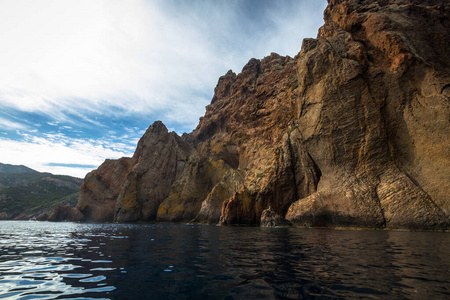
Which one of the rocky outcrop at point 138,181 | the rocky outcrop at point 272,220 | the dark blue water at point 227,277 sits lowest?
the dark blue water at point 227,277

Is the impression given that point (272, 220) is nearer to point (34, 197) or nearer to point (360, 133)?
point (360, 133)

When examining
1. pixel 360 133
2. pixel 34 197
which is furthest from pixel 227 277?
pixel 34 197

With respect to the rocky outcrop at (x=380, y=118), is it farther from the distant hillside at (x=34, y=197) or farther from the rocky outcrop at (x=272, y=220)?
the distant hillside at (x=34, y=197)

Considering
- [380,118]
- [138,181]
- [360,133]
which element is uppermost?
[380,118]

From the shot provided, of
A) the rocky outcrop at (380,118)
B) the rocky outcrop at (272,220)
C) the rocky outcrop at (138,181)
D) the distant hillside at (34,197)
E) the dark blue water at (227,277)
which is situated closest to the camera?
the dark blue water at (227,277)

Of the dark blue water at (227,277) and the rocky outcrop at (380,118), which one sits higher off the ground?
the rocky outcrop at (380,118)

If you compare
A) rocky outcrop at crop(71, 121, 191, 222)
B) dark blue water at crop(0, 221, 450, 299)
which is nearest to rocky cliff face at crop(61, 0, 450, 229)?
rocky outcrop at crop(71, 121, 191, 222)

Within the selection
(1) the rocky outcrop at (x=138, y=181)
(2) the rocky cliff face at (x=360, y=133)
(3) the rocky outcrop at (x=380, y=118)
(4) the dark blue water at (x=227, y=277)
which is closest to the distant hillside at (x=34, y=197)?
(1) the rocky outcrop at (x=138, y=181)

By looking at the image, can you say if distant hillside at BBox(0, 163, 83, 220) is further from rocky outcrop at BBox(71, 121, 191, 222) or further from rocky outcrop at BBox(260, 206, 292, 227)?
rocky outcrop at BBox(260, 206, 292, 227)

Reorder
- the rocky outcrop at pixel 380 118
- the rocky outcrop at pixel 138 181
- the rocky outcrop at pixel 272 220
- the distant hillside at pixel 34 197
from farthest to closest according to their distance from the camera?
the distant hillside at pixel 34 197, the rocky outcrop at pixel 138 181, the rocky outcrop at pixel 272 220, the rocky outcrop at pixel 380 118

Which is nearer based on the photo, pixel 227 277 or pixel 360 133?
pixel 227 277

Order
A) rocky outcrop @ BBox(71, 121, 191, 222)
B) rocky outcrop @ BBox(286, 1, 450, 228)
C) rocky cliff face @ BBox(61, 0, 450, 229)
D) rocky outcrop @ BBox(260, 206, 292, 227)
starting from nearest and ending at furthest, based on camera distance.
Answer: rocky outcrop @ BBox(286, 1, 450, 228)
rocky cliff face @ BBox(61, 0, 450, 229)
rocky outcrop @ BBox(260, 206, 292, 227)
rocky outcrop @ BBox(71, 121, 191, 222)

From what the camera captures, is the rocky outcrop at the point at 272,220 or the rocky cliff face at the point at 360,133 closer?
the rocky cliff face at the point at 360,133

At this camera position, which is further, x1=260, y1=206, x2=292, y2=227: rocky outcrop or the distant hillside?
the distant hillside
